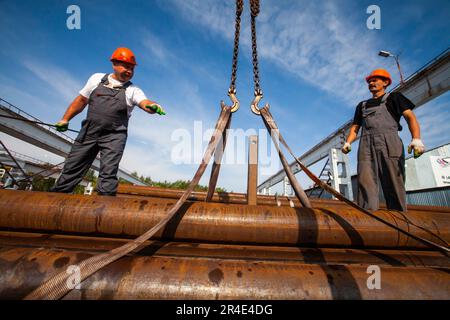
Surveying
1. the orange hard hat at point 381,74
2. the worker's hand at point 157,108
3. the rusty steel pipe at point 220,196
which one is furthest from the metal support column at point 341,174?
the worker's hand at point 157,108

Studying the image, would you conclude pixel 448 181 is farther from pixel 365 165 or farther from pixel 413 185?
pixel 365 165

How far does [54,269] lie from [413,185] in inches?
803

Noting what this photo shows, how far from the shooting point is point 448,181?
14891mm

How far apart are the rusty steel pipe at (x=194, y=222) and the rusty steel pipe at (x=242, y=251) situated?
1.9 inches

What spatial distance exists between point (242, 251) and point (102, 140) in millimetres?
1746

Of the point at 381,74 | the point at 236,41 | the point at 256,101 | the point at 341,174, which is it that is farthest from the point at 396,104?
the point at 341,174

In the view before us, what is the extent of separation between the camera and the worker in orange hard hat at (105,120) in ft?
6.84

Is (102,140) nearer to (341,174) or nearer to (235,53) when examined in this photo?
(235,53)

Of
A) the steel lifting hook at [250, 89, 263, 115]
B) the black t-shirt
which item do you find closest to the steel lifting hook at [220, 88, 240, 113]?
the steel lifting hook at [250, 89, 263, 115]

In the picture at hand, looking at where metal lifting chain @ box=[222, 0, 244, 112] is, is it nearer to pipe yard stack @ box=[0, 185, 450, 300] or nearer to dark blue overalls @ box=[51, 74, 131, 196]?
dark blue overalls @ box=[51, 74, 131, 196]

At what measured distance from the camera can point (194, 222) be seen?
142cm

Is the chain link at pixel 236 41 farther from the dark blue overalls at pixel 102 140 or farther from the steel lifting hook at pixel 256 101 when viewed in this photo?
the dark blue overalls at pixel 102 140

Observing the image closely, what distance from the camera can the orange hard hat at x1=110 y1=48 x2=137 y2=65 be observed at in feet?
7.47

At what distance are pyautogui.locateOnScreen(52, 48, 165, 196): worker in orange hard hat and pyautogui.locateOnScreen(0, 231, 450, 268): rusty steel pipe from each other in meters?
0.67
